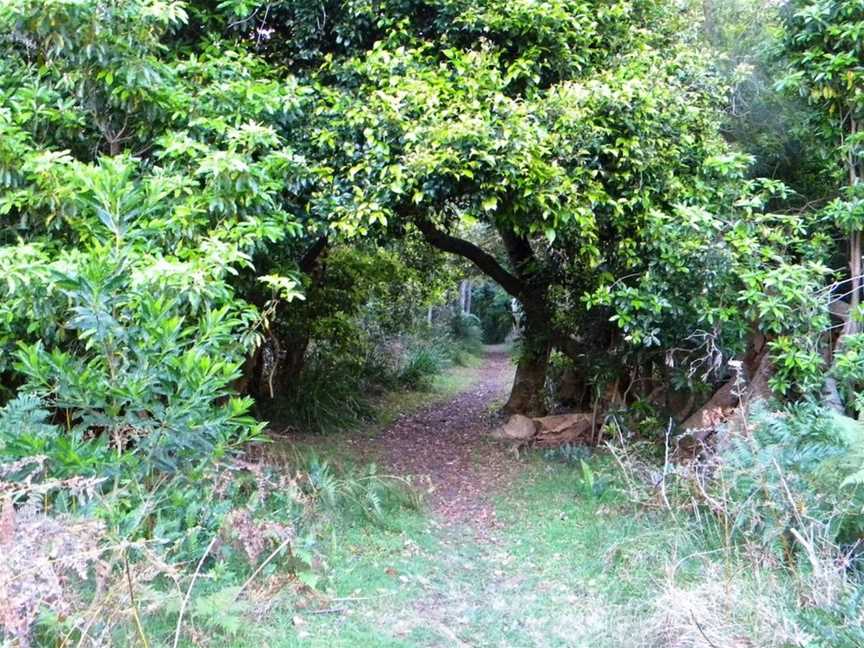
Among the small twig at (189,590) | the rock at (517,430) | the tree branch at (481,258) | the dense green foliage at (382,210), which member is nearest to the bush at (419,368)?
the rock at (517,430)

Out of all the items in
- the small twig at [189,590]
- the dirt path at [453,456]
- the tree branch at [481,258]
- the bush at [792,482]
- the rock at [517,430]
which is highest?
the tree branch at [481,258]

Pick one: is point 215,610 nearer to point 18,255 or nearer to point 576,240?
point 18,255

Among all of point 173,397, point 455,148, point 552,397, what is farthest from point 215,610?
point 552,397

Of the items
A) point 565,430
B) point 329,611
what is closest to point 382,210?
point 329,611

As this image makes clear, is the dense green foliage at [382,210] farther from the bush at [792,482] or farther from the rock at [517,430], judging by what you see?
the rock at [517,430]

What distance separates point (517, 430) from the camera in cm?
971

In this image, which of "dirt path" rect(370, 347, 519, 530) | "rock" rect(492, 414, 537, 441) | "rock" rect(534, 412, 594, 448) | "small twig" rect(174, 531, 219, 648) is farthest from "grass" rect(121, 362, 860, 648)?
"rock" rect(492, 414, 537, 441)

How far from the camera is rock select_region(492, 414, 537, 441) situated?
9.60 m

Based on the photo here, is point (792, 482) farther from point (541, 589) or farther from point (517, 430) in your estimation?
point (517, 430)

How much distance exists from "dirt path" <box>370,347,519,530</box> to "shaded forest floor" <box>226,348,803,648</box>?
4cm

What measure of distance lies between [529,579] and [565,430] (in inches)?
176

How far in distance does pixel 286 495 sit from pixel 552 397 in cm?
611

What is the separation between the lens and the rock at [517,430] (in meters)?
9.60

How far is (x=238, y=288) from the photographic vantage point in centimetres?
596
